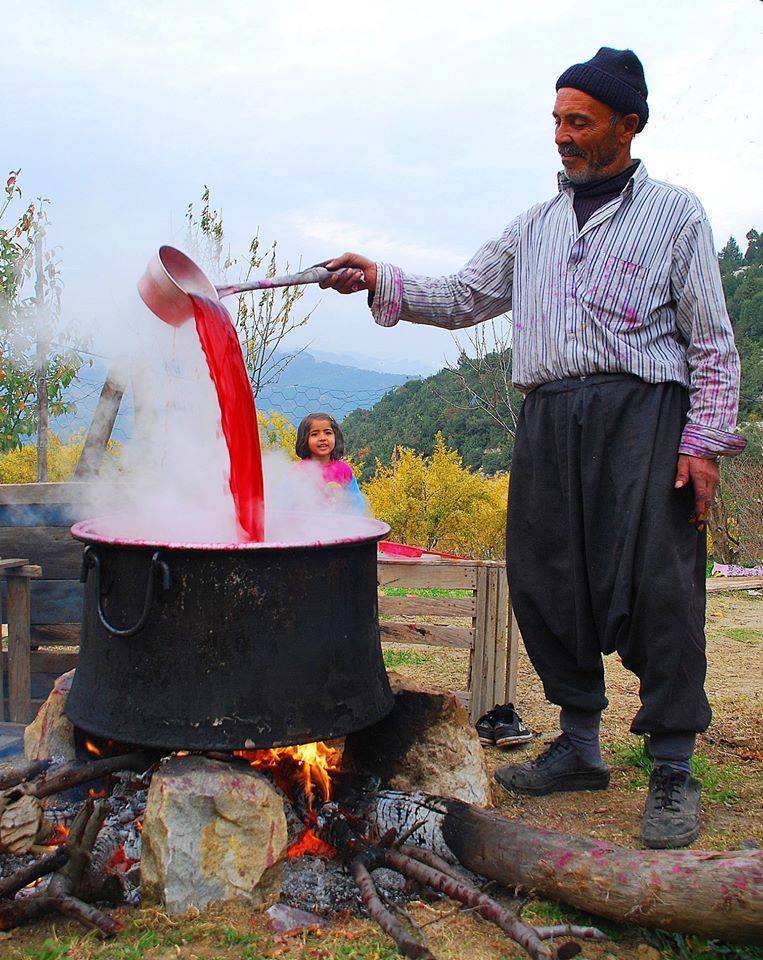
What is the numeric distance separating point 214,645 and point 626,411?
4.87 feet

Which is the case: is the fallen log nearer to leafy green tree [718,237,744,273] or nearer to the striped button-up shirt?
the striped button-up shirt

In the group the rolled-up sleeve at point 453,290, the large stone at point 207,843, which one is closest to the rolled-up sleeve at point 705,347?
the rolled-up sleeve at point 453,290

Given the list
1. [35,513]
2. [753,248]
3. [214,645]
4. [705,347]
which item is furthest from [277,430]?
[753,248]

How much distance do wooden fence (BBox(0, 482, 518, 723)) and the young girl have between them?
2.95 ft

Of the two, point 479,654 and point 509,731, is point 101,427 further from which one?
point 509,731

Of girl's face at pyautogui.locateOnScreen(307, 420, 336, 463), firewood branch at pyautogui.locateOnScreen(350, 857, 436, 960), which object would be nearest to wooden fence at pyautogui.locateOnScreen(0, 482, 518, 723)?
girl's face at pyautogui.locateOnScreen(307, 420, 336, 463)

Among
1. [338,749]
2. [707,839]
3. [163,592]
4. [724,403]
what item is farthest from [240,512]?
[707,839]

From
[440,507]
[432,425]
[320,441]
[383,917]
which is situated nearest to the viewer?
[383,917]

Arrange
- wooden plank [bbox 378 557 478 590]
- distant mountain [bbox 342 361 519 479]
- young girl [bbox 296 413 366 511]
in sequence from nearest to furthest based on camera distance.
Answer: wooden plank [bbox 378 557 478 590] → young girl [bbox 296 413 366 511] → distant mountain [bbox 342 361 519 479]

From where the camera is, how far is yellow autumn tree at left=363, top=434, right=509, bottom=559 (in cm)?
1580

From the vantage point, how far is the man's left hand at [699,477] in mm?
2637

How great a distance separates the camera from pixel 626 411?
109 inches

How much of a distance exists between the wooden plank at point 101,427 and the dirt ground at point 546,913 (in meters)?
2.52

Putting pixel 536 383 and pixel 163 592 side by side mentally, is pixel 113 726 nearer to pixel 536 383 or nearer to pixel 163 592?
pixel 163 592
